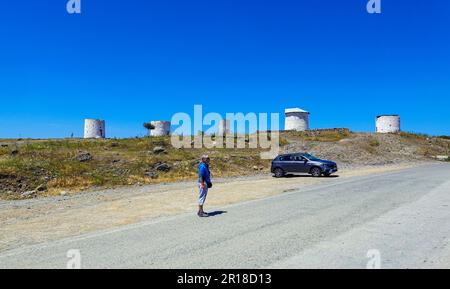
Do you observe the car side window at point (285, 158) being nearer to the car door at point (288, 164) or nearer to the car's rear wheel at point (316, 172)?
the car door at point (288, 164)

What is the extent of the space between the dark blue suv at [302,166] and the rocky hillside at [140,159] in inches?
163

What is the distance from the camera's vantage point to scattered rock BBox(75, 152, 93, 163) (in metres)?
29.3

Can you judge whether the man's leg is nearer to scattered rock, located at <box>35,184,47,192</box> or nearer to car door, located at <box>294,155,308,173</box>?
scattered rock, located at <box>35,184,47,192</box>

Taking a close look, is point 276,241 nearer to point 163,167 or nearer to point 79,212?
point 79,212

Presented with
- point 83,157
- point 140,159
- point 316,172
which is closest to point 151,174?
point 140,159

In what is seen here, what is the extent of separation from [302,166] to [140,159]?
500 inches

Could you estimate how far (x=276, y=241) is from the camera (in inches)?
324

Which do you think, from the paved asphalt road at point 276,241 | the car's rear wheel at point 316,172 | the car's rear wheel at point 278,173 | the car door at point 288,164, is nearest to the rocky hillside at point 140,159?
the car's rear wheel at point 278,173

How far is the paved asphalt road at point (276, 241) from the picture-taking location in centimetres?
684

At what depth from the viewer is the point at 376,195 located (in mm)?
15258

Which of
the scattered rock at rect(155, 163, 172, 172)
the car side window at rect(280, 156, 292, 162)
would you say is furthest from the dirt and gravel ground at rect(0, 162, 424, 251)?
the car side window at rect(280, 156, 292, 162)

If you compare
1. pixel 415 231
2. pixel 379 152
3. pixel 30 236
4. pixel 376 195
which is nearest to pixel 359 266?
pixel 415 231

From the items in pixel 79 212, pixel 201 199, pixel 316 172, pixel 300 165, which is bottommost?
pixel 79 212
